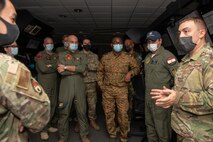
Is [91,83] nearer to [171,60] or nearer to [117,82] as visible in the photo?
[117,82]

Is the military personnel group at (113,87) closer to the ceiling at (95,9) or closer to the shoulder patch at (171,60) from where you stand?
the shoulder patch at (171,60)

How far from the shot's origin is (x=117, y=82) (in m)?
3.37

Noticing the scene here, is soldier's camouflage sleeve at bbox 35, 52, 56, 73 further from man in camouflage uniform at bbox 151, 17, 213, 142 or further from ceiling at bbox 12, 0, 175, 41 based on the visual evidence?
man in camouflage uniform at bbox 151, 17, 213, 142

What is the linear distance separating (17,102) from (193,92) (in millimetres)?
1191

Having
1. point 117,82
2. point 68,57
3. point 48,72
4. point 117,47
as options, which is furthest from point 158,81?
point 48,72

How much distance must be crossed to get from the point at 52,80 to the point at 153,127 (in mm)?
1699

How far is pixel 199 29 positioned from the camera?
1.80 metres

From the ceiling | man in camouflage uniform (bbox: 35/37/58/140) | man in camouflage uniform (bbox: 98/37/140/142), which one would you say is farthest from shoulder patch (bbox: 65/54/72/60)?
the ceiling

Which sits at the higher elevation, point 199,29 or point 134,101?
point 199,29

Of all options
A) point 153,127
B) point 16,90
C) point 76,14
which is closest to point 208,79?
point 16,90

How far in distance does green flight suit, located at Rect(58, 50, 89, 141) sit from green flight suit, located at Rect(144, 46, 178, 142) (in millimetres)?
946

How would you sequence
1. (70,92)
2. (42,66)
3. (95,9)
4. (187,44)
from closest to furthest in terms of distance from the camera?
(187,44) < (70,92) < (42,66) < (95,9)

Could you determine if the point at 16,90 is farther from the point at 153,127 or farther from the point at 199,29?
the point at 153,127

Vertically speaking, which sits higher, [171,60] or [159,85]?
[171,60]
